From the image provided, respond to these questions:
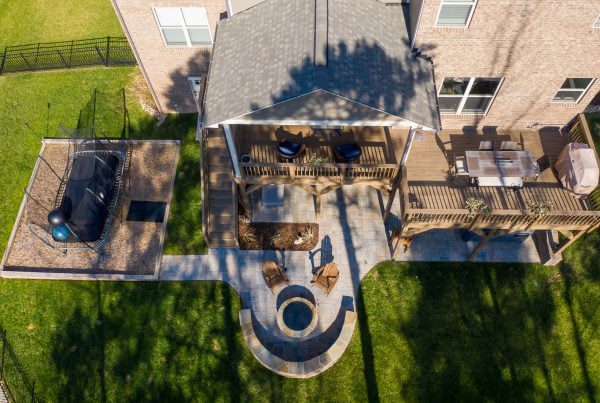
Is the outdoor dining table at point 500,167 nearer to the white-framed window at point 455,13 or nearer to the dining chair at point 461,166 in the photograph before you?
the dining chair at point 461,166

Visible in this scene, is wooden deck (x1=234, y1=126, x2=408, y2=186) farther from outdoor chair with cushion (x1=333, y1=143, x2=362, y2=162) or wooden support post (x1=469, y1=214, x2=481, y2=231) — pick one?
wooden support post (x1=469, y1=214, x2=481, y2=231)

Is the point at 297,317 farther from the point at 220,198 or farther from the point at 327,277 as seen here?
the point at 220,198

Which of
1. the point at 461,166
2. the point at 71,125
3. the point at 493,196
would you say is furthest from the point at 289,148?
the point at 71,125

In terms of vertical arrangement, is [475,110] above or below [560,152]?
above

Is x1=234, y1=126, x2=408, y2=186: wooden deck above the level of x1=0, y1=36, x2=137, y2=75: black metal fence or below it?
below

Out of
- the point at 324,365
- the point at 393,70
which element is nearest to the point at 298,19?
the point at 393,70

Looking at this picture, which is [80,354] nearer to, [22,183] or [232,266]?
[232,266]

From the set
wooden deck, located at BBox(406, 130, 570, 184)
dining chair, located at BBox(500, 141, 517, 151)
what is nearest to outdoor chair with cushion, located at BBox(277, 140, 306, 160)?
wooden deck, located at BBox(406, 130, 570, 184)
